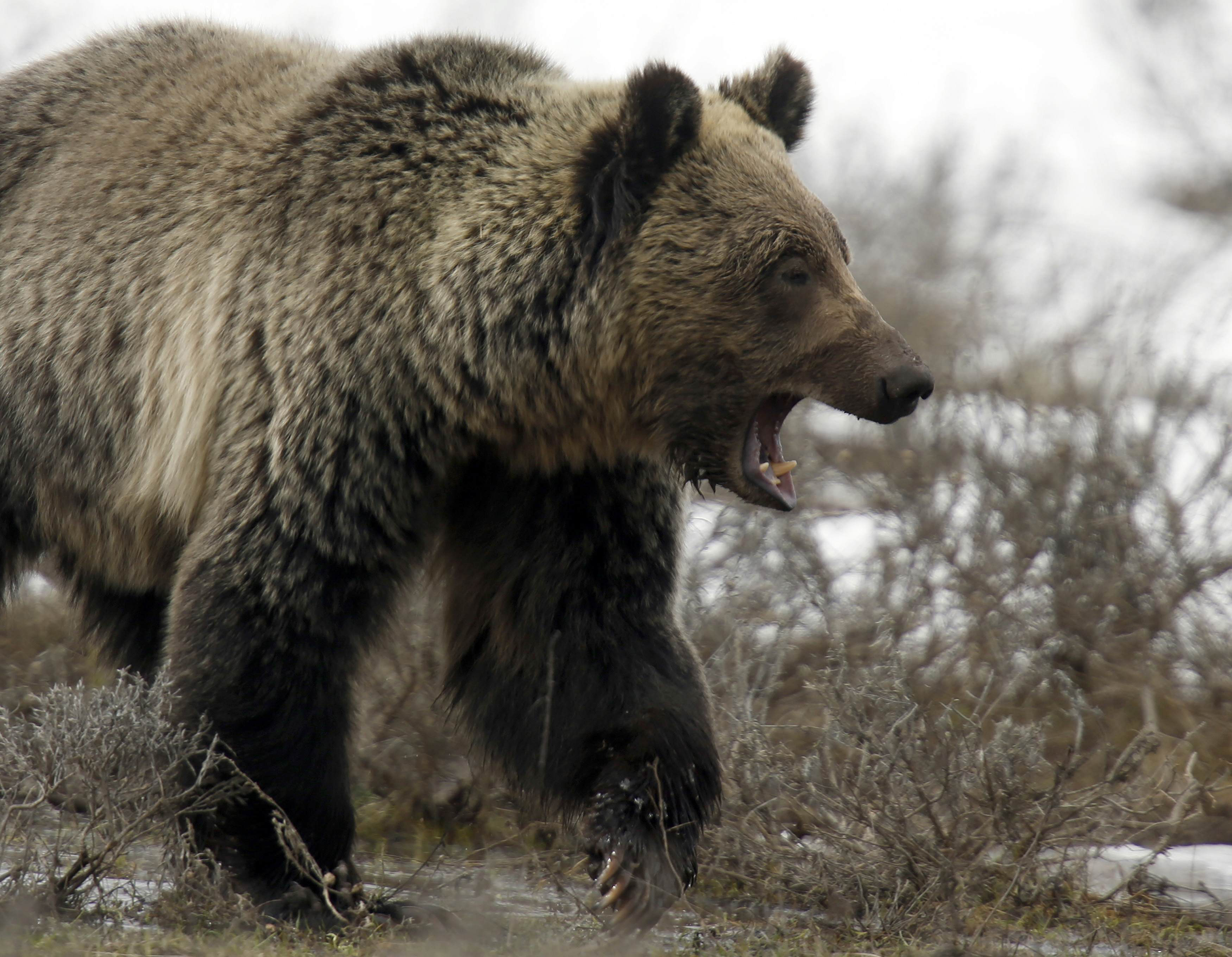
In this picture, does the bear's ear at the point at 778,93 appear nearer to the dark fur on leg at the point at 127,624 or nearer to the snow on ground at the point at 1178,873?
the snow on ground at the point at 1178,873

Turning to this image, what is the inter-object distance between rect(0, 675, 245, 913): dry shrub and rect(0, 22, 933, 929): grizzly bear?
11 centimetres

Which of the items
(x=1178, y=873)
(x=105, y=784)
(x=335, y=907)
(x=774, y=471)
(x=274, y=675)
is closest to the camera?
(x=105, y=784)

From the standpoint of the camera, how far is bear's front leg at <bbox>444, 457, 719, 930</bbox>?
4.46 meters

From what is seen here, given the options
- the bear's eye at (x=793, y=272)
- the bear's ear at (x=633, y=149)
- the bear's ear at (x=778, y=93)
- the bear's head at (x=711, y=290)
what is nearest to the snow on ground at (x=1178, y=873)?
the bear's head at (x=711, y=290)

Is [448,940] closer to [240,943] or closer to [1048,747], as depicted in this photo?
[240,943]

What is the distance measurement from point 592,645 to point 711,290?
1148mm

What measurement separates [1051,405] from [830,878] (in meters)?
3.61

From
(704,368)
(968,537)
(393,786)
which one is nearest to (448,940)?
(704,368)

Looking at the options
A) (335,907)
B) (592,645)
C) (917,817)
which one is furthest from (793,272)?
(335,907)

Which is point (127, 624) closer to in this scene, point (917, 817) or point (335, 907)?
point (335, 907)

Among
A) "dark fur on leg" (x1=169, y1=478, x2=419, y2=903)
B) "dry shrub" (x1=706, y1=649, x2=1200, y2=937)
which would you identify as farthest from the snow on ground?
"dark fur on leg" (x1=169, y1=478, x2=419, y2=903)

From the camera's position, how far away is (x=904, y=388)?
165 inches

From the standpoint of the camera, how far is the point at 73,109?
543 cm

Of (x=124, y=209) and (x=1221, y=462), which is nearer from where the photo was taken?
(x=124, y=209)
